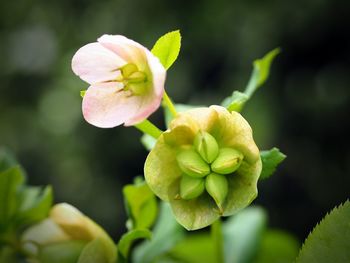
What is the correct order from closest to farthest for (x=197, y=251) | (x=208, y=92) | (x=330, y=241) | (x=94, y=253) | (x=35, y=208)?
(x=330, y=241), (x=94, y=253), (x=35, y=208), (x=197, y=251), (x=208, y=92)

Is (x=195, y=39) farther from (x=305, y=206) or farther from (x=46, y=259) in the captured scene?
(x=46, y=259)

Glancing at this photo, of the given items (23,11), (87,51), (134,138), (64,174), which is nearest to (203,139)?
(87,51)

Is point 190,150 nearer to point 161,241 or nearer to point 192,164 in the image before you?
point 192,164

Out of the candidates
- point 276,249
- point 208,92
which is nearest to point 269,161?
point 276,249

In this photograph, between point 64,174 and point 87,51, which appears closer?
point 87,51

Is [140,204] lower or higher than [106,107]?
lower

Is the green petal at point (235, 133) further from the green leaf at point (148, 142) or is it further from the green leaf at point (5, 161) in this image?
the green leaf at point (5, 161)
